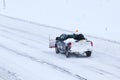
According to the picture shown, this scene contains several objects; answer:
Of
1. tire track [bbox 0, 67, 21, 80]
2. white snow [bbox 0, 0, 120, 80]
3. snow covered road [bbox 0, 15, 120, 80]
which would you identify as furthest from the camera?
white snow [bbox 0, 0, 120, 80]

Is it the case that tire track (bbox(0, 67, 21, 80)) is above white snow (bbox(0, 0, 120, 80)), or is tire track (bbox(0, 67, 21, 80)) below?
above

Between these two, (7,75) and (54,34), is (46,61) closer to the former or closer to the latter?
(7,75)

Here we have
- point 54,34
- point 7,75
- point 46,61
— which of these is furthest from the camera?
point 54,34

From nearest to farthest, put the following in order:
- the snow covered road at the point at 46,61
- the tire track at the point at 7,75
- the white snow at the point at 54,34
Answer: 1. the tire track at the point at 7,75
2. the snow covered road at the point at 46,61
3. the white snow at the point at 54,34

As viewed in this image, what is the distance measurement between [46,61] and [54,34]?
41.5 feet

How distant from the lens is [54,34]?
36.1m

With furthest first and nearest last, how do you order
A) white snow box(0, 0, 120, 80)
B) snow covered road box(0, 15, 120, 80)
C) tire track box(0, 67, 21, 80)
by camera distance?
1. white snow box(0, 0, 120, 80)
2. snow covered road box(0, 15, 120, 80)
3. tire track box(0, 67, 21, 80)

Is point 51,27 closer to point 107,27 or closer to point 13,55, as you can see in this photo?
point 107,27

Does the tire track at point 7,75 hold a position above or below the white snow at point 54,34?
above

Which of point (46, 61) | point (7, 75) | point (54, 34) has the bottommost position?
point (54, 34)

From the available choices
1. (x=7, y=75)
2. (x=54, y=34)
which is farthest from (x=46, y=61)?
(x=54, y=34)

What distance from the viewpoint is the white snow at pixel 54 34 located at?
20.6 metres

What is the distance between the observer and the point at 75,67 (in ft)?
71.4

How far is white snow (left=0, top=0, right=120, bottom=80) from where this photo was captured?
20641 mm
